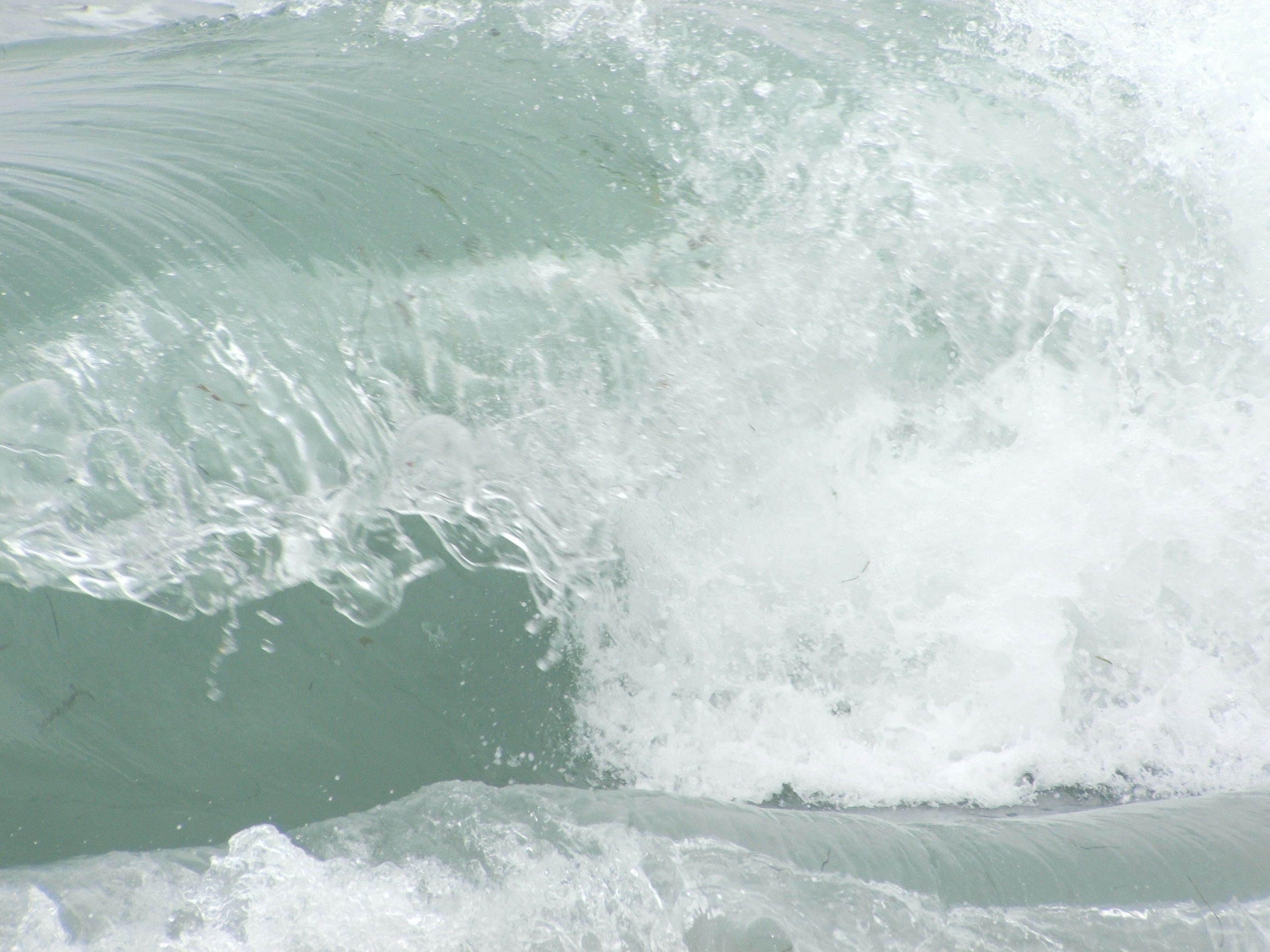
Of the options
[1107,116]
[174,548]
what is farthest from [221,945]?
[1107,116]

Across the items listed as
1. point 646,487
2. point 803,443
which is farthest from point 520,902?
point 803,443

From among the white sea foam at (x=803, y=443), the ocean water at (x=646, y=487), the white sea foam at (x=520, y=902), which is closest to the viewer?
the white sea foam at (x=520, y=902)

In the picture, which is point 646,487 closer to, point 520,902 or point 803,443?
point 803,443

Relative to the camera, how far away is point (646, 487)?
185cm

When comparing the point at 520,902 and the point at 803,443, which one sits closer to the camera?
the point at 520,902

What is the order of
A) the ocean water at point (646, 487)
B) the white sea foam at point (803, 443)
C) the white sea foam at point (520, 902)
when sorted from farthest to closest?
the white sea foam at point (803, 443)
the ocean water at point (646, 487)
the white sea foam at point (520, 902)

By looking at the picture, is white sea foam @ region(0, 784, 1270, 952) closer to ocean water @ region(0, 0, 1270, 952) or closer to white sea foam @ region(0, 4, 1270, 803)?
ocean water @ region(0, 0, 1270, 952)

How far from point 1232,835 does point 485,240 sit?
1.74 meters

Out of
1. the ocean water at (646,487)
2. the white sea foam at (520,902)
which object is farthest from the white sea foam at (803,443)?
the white sea foam at (520,902)

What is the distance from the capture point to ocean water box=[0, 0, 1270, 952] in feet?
4.62

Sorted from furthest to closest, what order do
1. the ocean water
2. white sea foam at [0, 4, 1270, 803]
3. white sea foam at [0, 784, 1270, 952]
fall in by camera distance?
white sea foam at [0, 4, 1270, 803], the ocean water, white sea foam at [0, 784, 1270, 952]

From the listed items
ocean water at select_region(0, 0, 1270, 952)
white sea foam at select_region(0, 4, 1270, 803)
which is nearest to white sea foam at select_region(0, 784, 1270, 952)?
ocean water at select_region(0, 0, 1270, 952)

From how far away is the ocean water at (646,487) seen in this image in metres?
1.41

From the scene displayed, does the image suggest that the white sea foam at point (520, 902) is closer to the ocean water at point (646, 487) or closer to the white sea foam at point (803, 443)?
the ocean water at point (646, 487)
